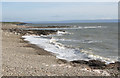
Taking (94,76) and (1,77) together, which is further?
(94,76)

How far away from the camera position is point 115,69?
10.1m

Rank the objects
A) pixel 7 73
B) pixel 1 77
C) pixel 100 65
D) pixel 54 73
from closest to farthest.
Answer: pixel 1 77 < pixel 7 73 < pixel 54 73 < pixel 100 65

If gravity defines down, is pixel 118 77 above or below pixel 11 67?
below

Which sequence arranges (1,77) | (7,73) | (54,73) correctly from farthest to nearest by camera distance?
1. (54,73)
2. (7,73)
3. (1,77)

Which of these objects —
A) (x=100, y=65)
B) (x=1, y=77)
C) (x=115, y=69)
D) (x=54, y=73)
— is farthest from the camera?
(x=100, y=65)

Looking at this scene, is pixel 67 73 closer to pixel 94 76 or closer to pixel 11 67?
pixel 94 76

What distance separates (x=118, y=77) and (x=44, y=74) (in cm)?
336

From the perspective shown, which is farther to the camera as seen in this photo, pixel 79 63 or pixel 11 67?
pixel 79 63

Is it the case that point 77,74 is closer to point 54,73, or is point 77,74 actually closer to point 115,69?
point 54,73

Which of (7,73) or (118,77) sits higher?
(7,73)

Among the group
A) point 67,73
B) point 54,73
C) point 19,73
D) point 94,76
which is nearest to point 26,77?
point 19,73

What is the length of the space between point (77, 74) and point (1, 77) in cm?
318

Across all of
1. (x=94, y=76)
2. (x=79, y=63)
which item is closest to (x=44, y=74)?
(x=94, y=76)

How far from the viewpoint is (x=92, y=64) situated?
11258mm
